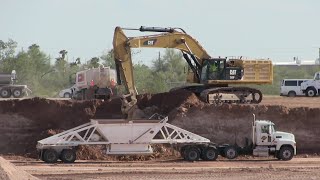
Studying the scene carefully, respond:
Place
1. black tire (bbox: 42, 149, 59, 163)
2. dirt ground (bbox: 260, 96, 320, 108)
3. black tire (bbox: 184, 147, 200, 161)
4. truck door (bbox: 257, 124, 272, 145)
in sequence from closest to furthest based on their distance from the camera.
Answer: black tire (bbox: 42, 149, 59, 163)
black tire (bbox: 184, 147, 200, 161)
truck door (bbox: 257, 124, 272, 145)
dirt ground (bbox: 260, 96, 320, 108)

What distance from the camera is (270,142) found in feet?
121

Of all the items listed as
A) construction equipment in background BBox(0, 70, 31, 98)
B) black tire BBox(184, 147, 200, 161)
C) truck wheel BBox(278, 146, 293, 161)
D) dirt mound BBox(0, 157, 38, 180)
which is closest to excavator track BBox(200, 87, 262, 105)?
truck wheel BBox(278, 146, 293, 161)

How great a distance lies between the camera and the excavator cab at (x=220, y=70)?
4269cm

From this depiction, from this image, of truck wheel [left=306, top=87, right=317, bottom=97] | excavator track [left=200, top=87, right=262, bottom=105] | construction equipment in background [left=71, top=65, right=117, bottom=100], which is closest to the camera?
excavator track [left=200, top=87, right=262, bottom=105]

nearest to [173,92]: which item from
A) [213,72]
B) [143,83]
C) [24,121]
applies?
[213,72]

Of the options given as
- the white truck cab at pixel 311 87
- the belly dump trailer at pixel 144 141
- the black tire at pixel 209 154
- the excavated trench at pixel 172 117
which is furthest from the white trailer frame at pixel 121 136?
the white truck cab at pixel 311 87

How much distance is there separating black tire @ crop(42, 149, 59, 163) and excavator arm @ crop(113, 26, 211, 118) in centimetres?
503

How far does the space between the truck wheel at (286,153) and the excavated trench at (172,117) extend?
3.09m

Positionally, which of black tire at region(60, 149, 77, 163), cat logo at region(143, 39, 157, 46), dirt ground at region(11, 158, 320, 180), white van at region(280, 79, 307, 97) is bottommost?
dirt ground at region(11, 158, 320, 180)

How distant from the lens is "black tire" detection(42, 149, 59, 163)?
1374 inches

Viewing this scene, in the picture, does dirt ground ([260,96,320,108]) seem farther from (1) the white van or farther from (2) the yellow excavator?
(1) the white van

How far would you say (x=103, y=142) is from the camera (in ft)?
116

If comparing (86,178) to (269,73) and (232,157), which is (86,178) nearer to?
(232,157)

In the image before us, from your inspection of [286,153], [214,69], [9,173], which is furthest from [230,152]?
[9,173]
